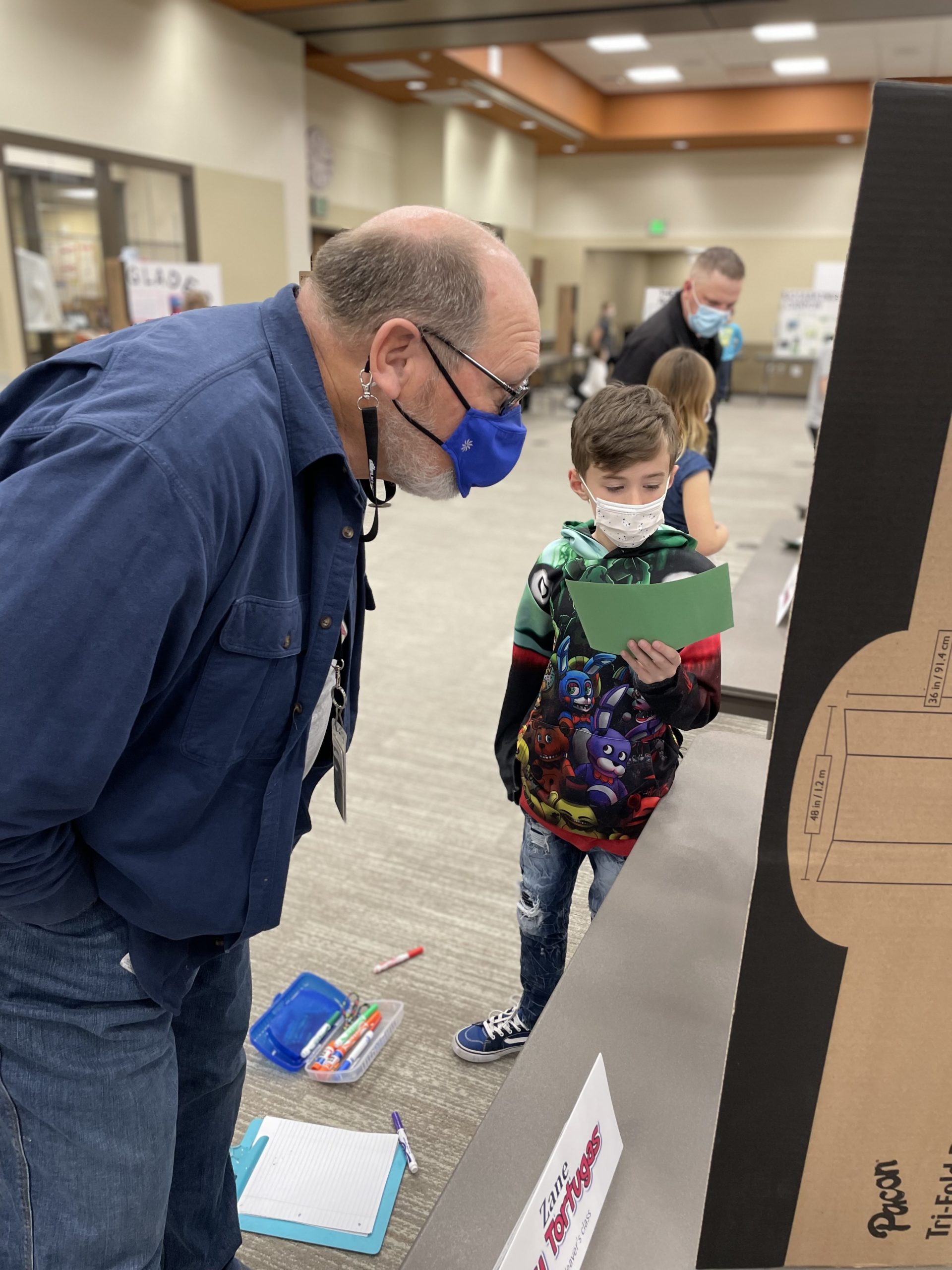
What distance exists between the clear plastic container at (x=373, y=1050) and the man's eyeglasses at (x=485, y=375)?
133cm

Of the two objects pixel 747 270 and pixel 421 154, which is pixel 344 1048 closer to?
pixel 421 154

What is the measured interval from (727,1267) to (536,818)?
2.88 ft

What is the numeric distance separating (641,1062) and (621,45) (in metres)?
12.0

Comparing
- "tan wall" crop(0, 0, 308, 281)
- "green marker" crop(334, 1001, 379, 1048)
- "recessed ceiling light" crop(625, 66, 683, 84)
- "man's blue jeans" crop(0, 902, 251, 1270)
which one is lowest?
"green marker" crop(334, 1001, 379, 1048)

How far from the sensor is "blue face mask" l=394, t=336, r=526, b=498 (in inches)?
40.8

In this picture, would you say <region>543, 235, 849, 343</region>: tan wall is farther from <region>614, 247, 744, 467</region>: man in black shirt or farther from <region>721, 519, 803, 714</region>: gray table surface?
<region>721, 519, 803, 714</region>: gray table surface

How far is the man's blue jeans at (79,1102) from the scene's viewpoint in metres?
0.84

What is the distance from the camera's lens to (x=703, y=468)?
92.2 inches

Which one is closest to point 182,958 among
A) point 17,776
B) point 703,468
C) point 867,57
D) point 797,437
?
point 17,776

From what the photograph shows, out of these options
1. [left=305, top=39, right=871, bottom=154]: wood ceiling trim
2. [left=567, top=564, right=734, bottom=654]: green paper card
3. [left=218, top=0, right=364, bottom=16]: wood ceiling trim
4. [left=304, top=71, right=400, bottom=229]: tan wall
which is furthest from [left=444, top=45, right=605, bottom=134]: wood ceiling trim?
[left=567, top=564, right=734, bottom=654]: green paper card

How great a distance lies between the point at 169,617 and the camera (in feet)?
2.38

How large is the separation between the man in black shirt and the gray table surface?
0.37 metres

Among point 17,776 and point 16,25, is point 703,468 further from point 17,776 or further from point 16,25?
point 16,25

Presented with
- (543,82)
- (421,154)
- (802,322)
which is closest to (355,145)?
(421,154)
